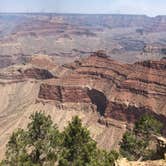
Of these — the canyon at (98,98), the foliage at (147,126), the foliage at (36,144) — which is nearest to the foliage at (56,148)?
the foliage at (36,144)

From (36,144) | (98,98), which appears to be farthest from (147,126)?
(98,98)

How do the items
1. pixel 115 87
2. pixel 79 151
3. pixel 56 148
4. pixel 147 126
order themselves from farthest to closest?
1. pixel 115 87
2. pixel 147 126
3. pixel 56 148
4. pixel 79 151

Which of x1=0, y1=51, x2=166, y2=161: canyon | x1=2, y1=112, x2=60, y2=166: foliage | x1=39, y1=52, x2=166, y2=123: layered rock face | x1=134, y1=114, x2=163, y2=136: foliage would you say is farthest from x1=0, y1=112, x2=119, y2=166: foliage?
x1=39, y1=52, x2=166, y2=123: layered rock face

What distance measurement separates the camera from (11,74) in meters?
163

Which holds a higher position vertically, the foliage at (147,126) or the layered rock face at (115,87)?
the foliage at (147,126)

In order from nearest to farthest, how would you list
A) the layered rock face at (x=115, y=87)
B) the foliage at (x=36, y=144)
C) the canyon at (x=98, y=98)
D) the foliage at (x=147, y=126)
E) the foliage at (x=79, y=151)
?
the foliage at (x=79, y=151), the foliage at (x=36, y=144), the foliage at (x=147, y=126), the canyon at (x=98, y=98), the layered rock face at (x=115, y=87)

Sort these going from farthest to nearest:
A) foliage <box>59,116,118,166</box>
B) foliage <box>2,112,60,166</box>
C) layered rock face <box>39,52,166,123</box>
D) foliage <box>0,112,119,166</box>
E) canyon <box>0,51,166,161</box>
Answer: layered rock face <box>39,52,166,123</box> < canyon <box>0,51,166,161</box> < foliage <box>2,112,60,166</box> < foliage <box>0,112,119,166</box> < foliage <box>59,116,118,166</box>

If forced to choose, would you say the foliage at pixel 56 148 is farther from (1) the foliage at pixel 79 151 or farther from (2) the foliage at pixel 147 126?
(2) the foliage at pixel 147 126

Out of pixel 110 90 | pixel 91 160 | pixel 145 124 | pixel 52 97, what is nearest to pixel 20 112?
pixel 52 97

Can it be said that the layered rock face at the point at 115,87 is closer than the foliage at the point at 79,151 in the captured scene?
No

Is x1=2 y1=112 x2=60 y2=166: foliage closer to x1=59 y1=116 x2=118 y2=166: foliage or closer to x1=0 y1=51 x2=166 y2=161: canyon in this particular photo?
x1=59 y1=116 x2=118 y2=166: foliage

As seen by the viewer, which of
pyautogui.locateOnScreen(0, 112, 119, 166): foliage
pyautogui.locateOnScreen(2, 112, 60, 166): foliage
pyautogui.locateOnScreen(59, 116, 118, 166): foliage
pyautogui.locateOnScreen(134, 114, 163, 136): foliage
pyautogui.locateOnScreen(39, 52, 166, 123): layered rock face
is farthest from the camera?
pyautogui.locateOnScreen(39, 52, 166, 123): layered rock face

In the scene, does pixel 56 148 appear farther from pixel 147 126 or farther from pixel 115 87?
pixel 115 87

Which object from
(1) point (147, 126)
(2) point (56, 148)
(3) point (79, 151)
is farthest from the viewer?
(1) point (147, 126)
